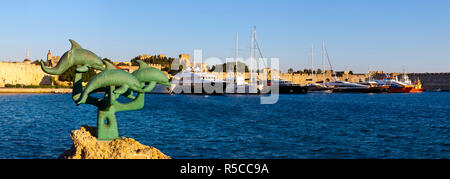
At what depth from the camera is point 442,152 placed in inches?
751

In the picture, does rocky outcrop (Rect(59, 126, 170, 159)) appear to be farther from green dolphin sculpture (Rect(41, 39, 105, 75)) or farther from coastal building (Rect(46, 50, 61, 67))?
coastal building (Rect(46, 50, 61, 67))

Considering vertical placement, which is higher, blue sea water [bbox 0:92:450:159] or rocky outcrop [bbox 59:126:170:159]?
rocky outcrop [bbox 59:126:170:159]

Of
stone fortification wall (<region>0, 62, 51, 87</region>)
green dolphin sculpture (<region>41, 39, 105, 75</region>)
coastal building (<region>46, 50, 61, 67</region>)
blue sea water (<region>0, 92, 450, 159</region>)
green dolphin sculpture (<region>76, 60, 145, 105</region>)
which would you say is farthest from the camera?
coastal building (<region>46, 50, 61, 67</region>)

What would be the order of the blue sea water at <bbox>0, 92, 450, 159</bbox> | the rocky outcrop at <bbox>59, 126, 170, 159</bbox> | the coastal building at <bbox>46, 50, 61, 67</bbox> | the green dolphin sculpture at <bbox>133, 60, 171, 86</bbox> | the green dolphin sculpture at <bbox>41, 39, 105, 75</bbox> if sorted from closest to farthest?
1. the rocky outcrop at <bbox>59, 126, 170, 159</bbox>
2. the green dolphin sculpture at <bbox>41, 39, 105, 75</bbox>
3. the green dolphin sculpture at <bbox>133, 60, 171, 86</bbox>
4. the blue sea water at <bbox>0, 92, 450, 159</bbox>
5. the coastal building at <bbox>46, 50, 61, 67</bbox>

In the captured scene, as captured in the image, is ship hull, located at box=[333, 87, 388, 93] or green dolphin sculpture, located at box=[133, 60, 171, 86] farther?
ship hull, located at box=[333, 87, 388, 93]

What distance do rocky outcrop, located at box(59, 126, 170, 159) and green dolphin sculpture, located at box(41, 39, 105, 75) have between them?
171 centimetres

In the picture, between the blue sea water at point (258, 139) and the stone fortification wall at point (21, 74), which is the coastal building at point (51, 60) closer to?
the stone fortification wall at point (21, 74)

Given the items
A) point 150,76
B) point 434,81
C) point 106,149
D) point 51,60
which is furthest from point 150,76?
point 434,81

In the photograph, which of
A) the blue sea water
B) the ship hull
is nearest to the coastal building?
the ship hull

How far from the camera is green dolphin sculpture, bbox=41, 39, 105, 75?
1110 cm
